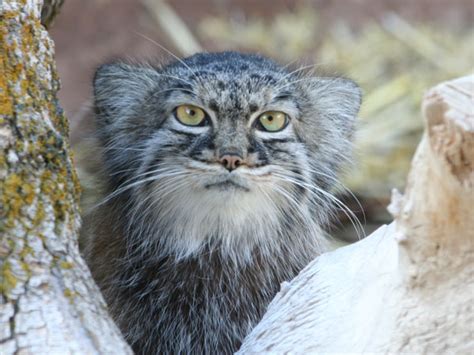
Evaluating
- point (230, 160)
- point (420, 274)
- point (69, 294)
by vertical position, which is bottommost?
point (420, 274)

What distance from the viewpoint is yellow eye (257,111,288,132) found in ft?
11.6

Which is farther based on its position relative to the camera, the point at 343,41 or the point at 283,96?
the point at 343,41

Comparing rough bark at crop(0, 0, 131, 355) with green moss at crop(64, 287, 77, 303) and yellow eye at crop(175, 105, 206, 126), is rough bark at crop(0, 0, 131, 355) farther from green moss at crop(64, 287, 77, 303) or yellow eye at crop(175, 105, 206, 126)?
yellow eye at crop(175, 105, 206, 126)

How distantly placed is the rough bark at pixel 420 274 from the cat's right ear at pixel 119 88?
1.58 metres

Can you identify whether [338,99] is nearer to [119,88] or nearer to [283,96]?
[283,96]

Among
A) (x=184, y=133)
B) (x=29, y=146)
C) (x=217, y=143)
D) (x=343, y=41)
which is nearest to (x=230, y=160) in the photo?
(x=217, y=143)

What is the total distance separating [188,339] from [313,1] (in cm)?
635

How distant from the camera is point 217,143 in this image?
130 inches

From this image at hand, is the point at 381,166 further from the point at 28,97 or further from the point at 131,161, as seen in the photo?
the point at 28,97

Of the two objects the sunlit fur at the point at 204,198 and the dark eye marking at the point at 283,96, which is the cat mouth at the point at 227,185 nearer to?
the sunlit fur at the point at 204,198

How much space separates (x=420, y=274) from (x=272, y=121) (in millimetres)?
1475

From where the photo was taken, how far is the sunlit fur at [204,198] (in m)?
3.42

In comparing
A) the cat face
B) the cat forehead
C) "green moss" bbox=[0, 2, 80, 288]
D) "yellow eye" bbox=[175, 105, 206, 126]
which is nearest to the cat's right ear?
the cat face

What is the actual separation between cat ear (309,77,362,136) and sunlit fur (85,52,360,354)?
1.1 inches
